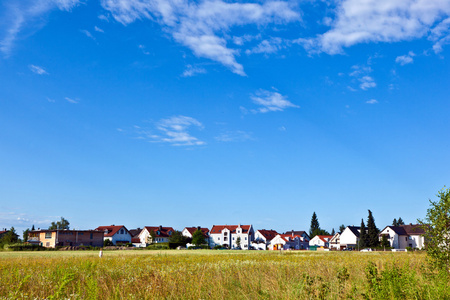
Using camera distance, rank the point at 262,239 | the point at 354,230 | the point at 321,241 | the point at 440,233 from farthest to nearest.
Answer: the point at 321,241, the point at 262,239, the point at 354,230, the point at 440,233

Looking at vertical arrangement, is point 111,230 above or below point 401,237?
above

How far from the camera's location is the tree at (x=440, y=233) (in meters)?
13.1

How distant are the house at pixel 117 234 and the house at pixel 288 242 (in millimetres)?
46118

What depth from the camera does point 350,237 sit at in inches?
4259

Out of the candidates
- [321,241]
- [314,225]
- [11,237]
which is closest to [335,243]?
[321,241]

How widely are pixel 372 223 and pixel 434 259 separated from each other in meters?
87.1

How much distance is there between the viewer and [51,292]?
9.14 m

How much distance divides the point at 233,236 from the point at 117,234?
3659 cm

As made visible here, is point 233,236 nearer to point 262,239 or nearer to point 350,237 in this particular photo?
point 262,239

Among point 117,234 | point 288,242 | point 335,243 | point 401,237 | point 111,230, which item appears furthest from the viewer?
point 288,242

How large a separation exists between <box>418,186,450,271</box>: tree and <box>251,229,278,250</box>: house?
106066 mm

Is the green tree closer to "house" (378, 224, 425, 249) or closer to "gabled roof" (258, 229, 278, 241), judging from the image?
"gabled roof" (258, 229, 278, 241)

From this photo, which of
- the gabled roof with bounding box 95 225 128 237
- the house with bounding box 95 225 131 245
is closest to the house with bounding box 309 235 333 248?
the house with bounding box 95 225 131 245

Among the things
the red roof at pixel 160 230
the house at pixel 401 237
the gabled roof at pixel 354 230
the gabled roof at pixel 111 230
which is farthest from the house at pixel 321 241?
the gabled roof at pixel 111 230
